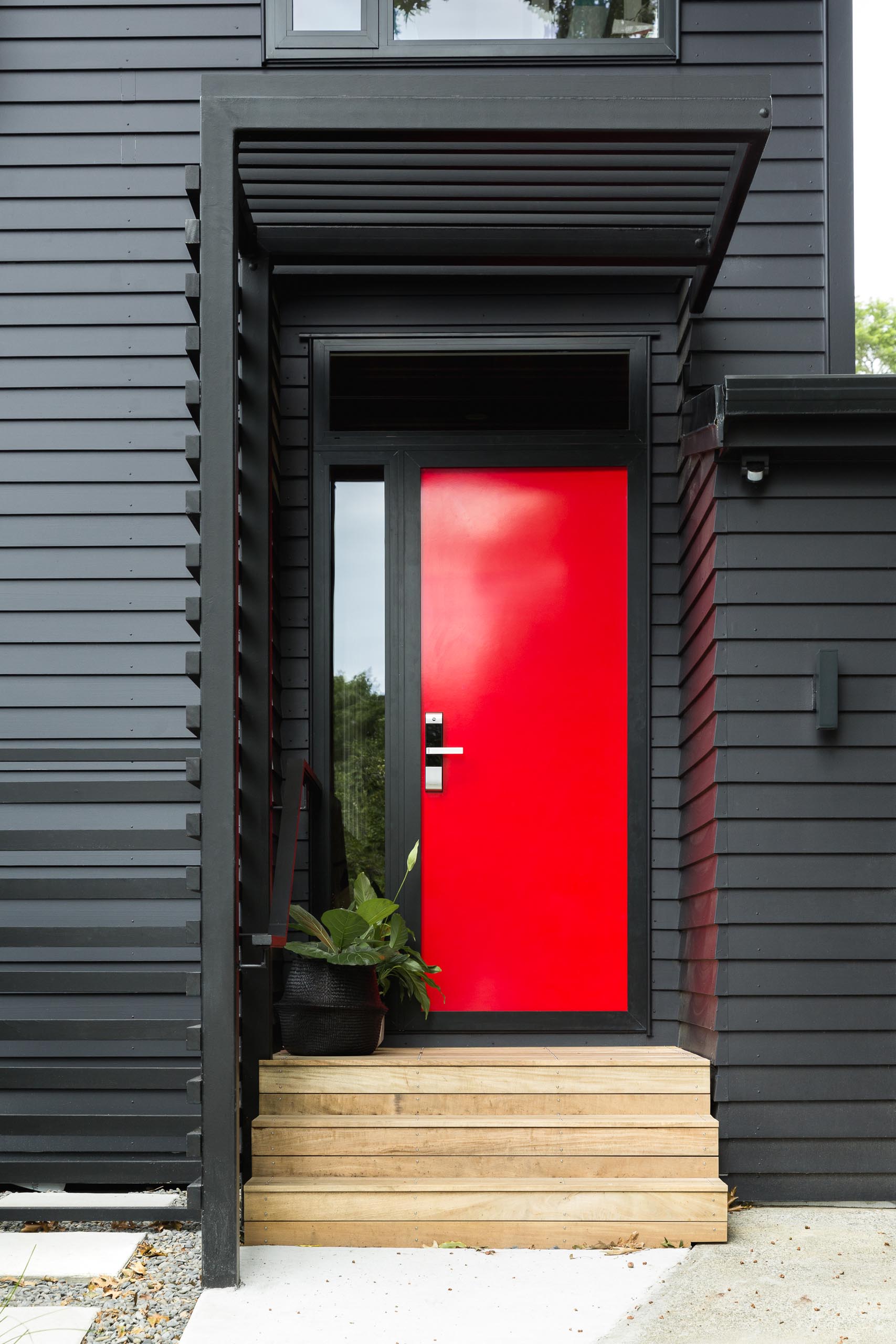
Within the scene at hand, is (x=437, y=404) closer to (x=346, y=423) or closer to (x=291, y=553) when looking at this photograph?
(x=346, y=423)

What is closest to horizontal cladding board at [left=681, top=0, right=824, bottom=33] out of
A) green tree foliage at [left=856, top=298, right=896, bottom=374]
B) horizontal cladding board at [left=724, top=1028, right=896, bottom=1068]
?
horizontal cladding board at [left=724, top=1028, right=896, bottom=1068]

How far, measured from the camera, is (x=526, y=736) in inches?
144

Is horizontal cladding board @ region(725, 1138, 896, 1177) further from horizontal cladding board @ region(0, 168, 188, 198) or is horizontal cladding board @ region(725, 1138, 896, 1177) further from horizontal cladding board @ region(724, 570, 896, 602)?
horizontal cladding board @ region(0, 168, 188, 198)

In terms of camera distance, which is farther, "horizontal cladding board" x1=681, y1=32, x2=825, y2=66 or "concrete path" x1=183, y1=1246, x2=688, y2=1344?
"horizontal cladding board" x1=681, y1=32, x2=825, y2=66

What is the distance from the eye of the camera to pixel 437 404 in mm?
3703

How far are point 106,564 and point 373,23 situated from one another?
2040 millimetres

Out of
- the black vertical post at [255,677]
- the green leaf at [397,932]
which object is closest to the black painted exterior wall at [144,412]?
the black vertical post at [255,677]

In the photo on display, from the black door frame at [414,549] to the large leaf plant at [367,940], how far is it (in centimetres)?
26

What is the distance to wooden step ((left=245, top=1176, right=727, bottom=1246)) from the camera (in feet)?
9.22

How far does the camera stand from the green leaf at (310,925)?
317 centimetres

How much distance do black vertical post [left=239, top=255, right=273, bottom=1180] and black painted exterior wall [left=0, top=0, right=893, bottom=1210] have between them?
0.36 m

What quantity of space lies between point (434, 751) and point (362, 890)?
559 mm

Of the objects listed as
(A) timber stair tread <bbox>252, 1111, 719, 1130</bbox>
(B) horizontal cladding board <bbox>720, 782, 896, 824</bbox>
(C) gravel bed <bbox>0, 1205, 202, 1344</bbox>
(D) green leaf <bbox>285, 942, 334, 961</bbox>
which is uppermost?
(B) horizontal cladding board <bbox>720, 782, 896, 824</bbox>

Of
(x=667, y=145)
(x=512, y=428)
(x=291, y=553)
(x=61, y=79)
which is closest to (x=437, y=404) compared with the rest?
(x=512, y=428)
